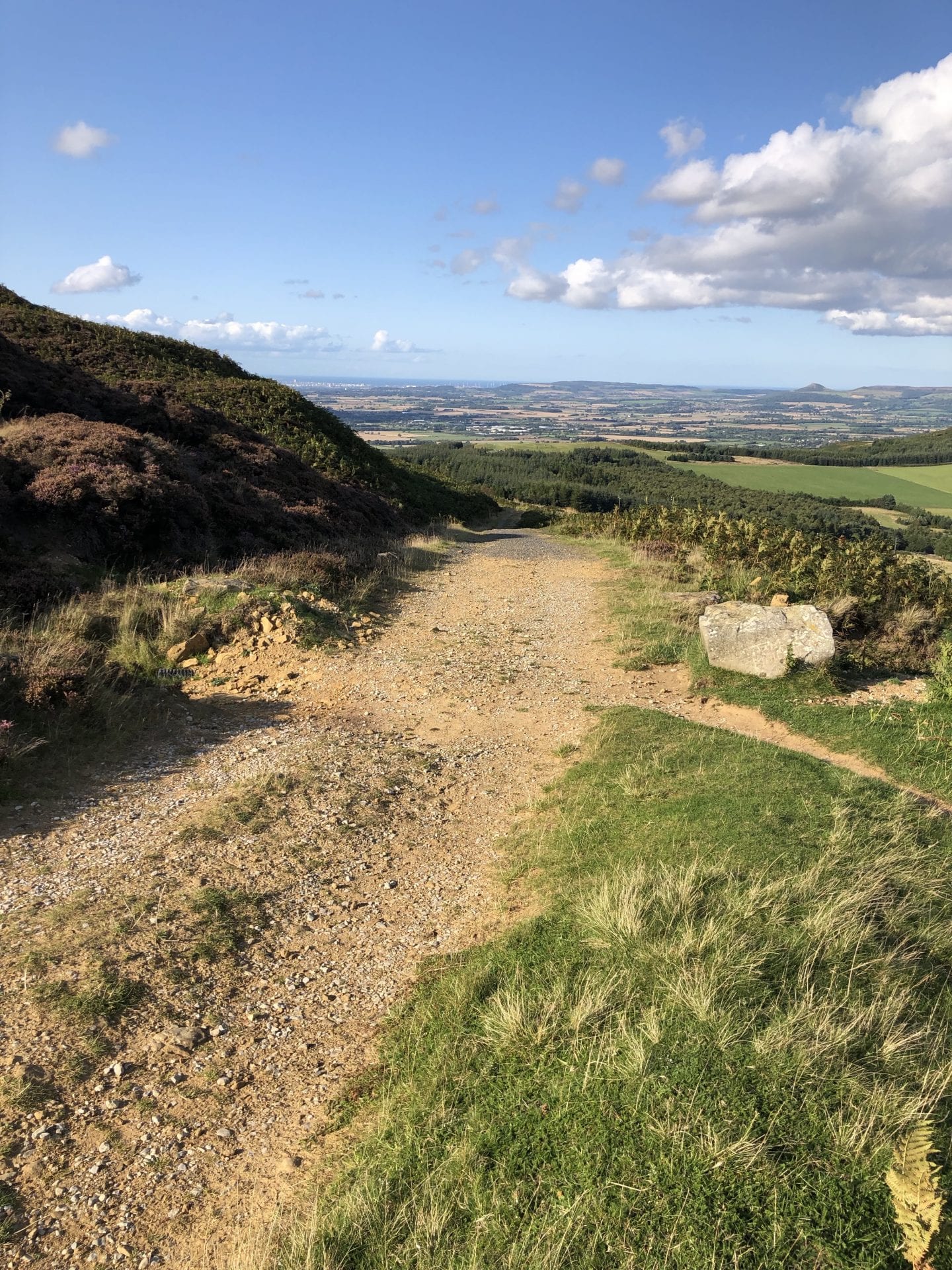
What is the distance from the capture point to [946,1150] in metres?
2.71

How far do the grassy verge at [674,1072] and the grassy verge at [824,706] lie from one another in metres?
2.25

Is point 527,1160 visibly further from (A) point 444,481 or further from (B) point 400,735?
(A) point 444,481

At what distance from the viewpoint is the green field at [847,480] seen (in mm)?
58375

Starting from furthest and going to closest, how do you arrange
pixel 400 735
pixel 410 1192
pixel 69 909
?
pixel 400 735
pixel 69 909
pixel 410 1192

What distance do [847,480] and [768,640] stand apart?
2630 inches

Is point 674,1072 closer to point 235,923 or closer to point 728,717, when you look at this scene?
point 235,923

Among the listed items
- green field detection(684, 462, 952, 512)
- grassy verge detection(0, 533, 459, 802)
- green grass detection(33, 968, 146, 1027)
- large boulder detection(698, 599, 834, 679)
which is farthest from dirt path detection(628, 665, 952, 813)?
green field detection(684, 462, 952, 512)

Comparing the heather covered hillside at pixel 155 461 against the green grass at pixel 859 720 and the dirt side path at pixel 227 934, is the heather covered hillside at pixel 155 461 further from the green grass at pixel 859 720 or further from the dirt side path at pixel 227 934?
the green grass at pixel 859 720

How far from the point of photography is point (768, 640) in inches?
380

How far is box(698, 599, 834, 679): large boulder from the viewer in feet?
31.0

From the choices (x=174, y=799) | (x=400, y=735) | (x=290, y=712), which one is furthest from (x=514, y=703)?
(x=174, y=799)

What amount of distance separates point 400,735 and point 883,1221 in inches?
243

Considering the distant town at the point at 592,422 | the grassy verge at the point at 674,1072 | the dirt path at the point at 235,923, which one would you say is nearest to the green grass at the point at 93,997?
the dirt path at the point at 235,923

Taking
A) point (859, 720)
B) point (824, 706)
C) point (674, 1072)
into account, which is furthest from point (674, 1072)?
point (824, 706)
